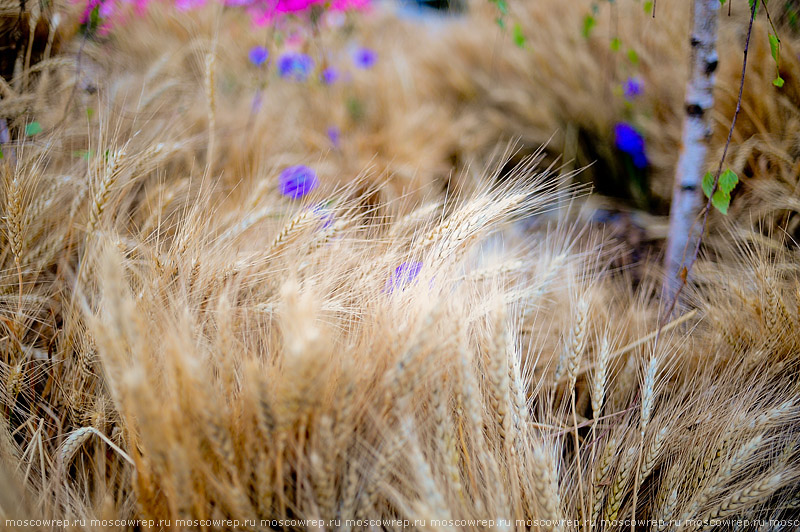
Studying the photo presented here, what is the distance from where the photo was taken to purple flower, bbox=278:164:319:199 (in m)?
1.43

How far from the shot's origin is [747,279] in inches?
46.7

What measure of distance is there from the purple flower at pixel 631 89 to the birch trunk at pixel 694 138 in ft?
3.12

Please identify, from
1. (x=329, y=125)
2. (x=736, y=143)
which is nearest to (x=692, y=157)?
(x=736, y=143)

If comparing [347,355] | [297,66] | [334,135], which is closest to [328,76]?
[297,66]

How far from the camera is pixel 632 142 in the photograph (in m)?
2.04

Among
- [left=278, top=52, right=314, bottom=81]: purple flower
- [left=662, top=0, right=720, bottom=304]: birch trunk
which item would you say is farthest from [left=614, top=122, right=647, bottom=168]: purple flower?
[left=278, top=52, right=314, bottom=81]: purple flower

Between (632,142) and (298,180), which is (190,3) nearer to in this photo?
(298,180)

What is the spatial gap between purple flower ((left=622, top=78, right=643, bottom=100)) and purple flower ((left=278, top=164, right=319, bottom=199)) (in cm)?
145

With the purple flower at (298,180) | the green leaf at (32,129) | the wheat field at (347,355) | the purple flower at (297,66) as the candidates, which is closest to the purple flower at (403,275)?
the wheat field at (347,355)

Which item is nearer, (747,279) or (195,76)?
(747,279)

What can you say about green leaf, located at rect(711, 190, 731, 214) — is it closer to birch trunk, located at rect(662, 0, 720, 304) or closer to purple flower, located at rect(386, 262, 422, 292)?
birch trunk, located at rect(662, 0, 720, 304)

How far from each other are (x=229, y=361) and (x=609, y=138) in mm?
2166

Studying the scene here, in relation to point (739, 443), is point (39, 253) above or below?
above

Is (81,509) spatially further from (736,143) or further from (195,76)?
(736,143)
